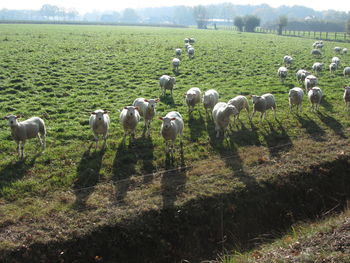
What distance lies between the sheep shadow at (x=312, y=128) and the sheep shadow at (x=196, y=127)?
449cm

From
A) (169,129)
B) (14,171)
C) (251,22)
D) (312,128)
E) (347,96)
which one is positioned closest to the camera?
(14,171)

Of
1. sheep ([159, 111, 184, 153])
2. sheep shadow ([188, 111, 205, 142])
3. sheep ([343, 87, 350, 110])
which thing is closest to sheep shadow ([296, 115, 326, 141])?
sheep ([343, 87, 350, 110])

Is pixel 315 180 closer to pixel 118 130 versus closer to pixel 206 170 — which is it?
pixel 206 170

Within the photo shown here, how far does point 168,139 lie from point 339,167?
6041 mm

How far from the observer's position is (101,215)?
339 inches

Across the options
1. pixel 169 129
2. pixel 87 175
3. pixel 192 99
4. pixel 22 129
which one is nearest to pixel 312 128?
pixel 192 99

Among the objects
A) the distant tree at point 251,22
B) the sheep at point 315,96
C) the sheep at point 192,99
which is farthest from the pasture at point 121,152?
the distant tree at point 251,22

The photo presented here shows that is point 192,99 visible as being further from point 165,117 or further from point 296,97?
point 296,97

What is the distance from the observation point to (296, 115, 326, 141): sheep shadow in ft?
44.5

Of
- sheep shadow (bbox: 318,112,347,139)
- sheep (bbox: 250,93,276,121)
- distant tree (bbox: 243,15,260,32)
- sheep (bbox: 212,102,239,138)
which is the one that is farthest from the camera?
distant tree (bbox: 243,15,260,32)

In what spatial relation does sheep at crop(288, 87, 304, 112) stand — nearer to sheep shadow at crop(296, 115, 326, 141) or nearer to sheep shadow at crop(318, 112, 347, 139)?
sheep shadow at crop(296, 115, 326, 141)

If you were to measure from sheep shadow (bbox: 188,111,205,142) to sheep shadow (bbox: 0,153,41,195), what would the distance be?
5.95 metres

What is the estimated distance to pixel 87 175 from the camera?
10.2m

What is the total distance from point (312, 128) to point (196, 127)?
507 centimetres
